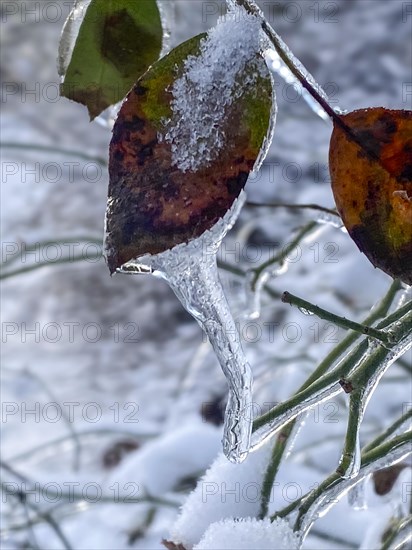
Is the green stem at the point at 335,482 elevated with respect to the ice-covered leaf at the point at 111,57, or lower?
lower

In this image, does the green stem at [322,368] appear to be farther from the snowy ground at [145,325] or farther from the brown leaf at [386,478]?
the brown leaf at [386,478]

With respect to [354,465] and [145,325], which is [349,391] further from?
[145,325]

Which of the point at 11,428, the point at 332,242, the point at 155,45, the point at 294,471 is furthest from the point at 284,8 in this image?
the point at 155,45

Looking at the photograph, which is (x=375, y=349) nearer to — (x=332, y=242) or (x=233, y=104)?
(x=233, y=104)

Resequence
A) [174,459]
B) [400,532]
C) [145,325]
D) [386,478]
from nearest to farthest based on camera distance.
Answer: [400,532] < [386,478] < [174,459] < [145,325]

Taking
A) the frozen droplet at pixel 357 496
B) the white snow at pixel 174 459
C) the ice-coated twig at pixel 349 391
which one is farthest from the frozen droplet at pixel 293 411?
the white snow at pixel 174 459

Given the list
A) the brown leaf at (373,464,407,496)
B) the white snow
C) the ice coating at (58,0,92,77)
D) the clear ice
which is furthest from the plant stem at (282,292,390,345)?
the white snow

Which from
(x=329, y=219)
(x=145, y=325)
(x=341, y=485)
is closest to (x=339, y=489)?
(x=341, y=485)

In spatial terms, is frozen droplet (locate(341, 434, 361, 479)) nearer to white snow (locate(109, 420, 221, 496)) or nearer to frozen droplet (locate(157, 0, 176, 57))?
frozen droplet (locate(157, 0, 176, 57))
